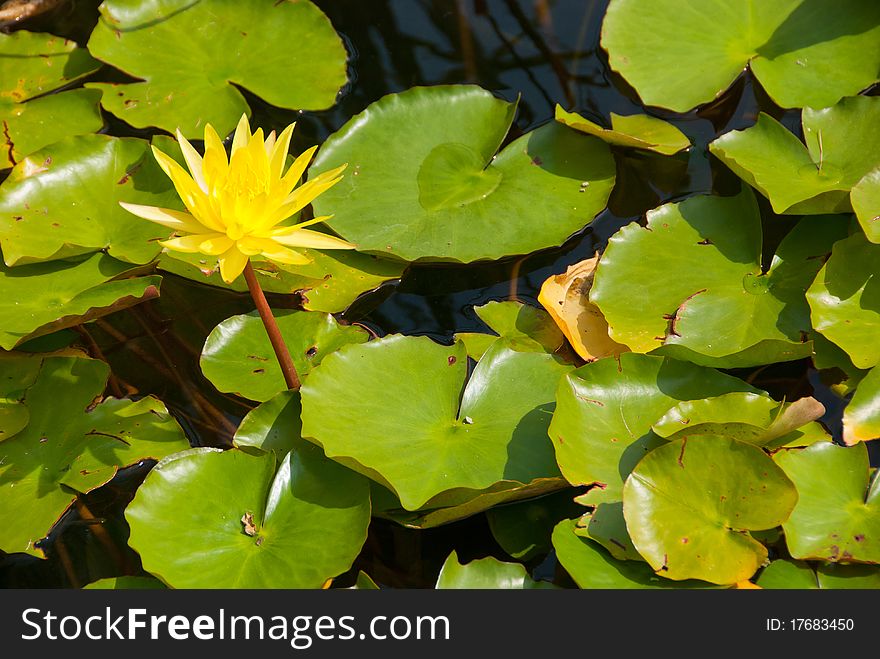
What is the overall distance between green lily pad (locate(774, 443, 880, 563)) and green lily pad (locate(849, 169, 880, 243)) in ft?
1.57

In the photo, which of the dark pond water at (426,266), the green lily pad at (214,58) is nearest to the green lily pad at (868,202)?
the dark pond water at (426,266)

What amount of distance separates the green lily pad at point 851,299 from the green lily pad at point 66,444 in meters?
1.34

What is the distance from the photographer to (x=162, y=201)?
2.12 metres

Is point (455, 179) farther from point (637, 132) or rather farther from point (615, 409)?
point (615, 409)

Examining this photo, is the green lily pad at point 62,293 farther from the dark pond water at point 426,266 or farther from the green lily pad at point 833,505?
the green lily pad at point 833,505

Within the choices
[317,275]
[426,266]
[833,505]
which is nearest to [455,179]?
[426,266]

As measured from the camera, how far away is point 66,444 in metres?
1.81

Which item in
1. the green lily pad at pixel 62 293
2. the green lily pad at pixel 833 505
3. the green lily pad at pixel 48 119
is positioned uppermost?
the green lily pad at pixel 48 119

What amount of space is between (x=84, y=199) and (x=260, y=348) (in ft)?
2.07

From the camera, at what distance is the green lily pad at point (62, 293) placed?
6.07ft

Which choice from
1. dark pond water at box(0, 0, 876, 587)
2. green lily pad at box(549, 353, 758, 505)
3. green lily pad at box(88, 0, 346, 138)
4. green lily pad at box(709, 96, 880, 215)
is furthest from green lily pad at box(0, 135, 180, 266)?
green lily pad at box(709, 96, 880, 215)

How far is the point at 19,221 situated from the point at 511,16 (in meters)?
1.58

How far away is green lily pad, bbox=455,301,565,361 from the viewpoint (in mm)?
1895

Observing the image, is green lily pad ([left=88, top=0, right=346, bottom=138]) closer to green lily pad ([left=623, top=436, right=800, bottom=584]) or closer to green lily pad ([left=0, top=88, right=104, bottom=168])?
green lily pad ([left=0, top=88, right=104, bottom=168])
